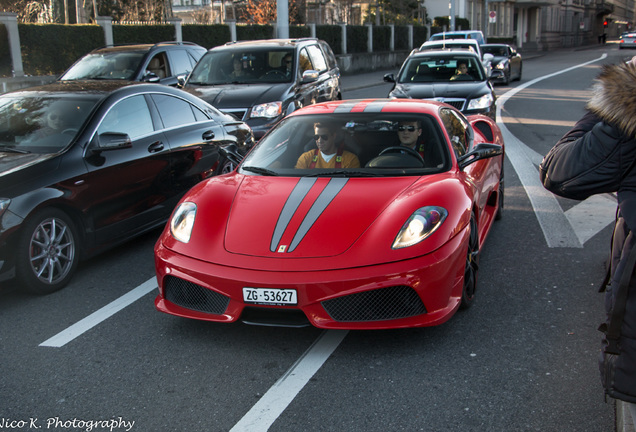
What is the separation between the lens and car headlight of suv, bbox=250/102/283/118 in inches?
398

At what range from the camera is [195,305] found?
407 cm

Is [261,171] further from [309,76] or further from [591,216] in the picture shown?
[309,76]

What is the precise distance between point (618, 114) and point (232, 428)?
6.94 ft

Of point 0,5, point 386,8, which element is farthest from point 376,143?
Answer: point 386,8

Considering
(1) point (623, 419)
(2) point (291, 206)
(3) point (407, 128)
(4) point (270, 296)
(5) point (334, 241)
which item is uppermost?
(3) point (407, 128)

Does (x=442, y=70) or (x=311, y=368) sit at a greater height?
(x=442, y=70)

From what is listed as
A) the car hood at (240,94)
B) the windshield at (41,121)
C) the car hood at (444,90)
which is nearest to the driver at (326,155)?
the windshield at (41,121)

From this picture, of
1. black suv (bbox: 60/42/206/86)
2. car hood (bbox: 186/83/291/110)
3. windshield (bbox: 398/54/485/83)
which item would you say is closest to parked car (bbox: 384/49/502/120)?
windshield (bbox: 398/54/485/83)

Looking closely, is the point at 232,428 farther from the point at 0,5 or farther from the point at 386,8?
the point at 386,8

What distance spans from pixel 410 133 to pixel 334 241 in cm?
161

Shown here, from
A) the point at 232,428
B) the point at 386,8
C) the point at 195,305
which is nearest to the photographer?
the point at 232,428

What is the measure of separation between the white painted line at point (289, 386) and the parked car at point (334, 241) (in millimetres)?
231

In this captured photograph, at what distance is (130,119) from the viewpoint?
625 centimetres

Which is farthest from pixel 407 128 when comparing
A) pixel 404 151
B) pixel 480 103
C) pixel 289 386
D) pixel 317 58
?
pixel 317 58
